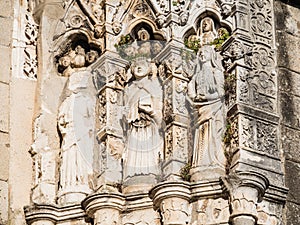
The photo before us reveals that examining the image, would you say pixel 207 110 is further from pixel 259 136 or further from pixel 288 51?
pixel 288 51

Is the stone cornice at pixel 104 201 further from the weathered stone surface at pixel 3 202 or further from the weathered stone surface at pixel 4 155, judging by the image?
the weathered stone surface at pixel 4 155

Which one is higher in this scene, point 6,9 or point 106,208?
point 6,9

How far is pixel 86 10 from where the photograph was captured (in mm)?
14781

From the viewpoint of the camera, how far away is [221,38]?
46.6ft

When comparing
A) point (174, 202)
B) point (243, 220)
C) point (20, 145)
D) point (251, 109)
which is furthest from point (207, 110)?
point (20, 145)

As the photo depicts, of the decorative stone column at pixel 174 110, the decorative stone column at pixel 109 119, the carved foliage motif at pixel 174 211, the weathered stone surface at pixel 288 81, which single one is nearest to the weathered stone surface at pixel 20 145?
the decorative stone column at pixel 109 119

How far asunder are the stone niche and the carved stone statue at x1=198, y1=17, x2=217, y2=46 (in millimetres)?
13

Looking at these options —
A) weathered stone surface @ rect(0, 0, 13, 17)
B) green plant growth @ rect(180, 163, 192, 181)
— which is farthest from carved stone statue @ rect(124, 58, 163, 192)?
weathered stone surface @ rect(0, 0, 13, 17)

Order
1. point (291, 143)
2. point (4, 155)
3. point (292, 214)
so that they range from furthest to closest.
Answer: point (4, 155)
point (291, 143)
point (292, 214)

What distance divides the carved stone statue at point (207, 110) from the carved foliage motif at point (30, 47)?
198cm

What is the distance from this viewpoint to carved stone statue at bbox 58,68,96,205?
14.0 metres

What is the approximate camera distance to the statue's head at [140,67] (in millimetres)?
14297

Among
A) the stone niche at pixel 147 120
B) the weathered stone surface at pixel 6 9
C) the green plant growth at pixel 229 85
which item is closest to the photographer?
the stone niche at pixel 147 120

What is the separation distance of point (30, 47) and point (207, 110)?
2449mm
